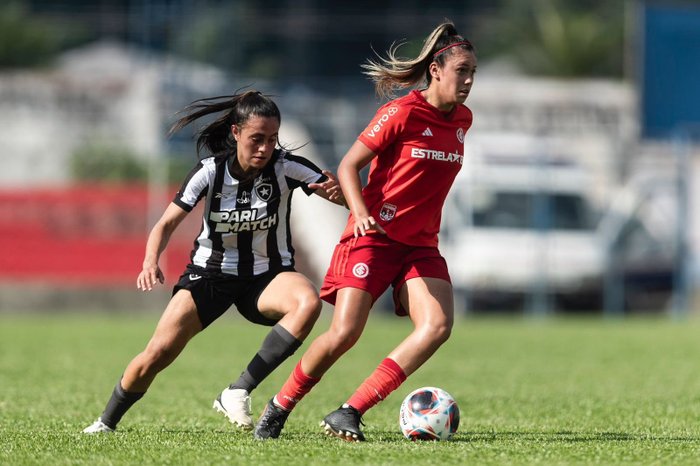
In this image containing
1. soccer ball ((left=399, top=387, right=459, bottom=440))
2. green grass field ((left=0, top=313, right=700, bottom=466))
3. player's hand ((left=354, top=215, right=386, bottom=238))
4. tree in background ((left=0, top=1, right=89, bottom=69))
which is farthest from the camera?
tree in background ((left=0, top=1, right=89, bottom=69))

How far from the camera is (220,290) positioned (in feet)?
23.0

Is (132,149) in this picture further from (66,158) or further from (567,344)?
(567,344)

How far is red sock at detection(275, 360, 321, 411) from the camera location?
673 centimetres

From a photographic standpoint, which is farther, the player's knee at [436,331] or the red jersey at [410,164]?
the red jersey at [410,164]

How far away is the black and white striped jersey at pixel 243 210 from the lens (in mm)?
7004

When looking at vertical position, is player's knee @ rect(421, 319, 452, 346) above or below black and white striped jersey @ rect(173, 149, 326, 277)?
below

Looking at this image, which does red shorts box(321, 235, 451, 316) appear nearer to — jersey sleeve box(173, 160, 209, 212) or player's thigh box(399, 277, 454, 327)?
player's thigh box(399, 277, 454, 327)

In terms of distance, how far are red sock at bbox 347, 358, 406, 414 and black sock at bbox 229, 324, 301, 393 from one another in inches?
18.2

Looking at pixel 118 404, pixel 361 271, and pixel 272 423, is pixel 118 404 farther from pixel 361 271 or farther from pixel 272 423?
pixel 361 271

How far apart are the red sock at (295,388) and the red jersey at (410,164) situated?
75 centimetres

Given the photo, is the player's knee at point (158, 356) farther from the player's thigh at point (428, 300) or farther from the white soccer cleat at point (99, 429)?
the player's thigh at point (428, 300)

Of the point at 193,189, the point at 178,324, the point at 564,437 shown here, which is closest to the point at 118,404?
the point at 178,324

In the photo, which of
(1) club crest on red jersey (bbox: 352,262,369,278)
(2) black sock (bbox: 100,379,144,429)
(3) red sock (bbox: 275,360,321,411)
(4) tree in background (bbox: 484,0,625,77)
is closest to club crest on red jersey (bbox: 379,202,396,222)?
(1) club crest on red jersey (bbox: 352,262,369,278)

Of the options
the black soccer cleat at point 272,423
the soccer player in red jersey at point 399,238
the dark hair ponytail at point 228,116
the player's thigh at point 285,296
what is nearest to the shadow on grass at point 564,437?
the soccer player in red jersey at point 399,238
